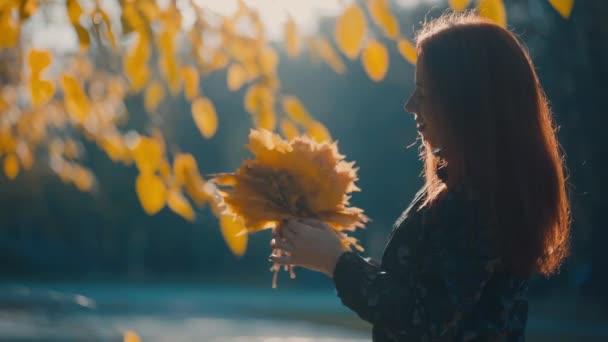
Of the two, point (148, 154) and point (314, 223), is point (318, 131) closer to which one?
point (148, 154)

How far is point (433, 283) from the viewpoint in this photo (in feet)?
5.15

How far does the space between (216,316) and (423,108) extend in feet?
42.1

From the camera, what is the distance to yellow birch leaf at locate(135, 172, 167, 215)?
2318 millimetres

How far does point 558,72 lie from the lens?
13211mm

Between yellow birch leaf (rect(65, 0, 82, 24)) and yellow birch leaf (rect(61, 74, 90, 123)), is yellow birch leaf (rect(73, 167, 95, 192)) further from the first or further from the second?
yellow birch leaf (rect(65, 0, 82, 24))

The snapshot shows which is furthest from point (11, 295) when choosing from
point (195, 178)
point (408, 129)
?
point (195, 178)

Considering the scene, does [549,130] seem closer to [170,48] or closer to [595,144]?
[170,48]

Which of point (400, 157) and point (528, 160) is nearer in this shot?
point (528, 160)

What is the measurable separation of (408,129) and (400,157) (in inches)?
46.4

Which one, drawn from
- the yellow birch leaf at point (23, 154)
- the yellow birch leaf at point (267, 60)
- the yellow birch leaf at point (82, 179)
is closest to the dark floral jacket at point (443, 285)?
the yellow birch leaf at point (267, 60)

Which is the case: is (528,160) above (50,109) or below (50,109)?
below

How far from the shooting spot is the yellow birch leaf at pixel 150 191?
2318mm

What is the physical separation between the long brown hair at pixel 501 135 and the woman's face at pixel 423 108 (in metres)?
0.02

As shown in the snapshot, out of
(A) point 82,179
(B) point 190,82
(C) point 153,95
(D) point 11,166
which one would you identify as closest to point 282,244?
(B) point 190,82
